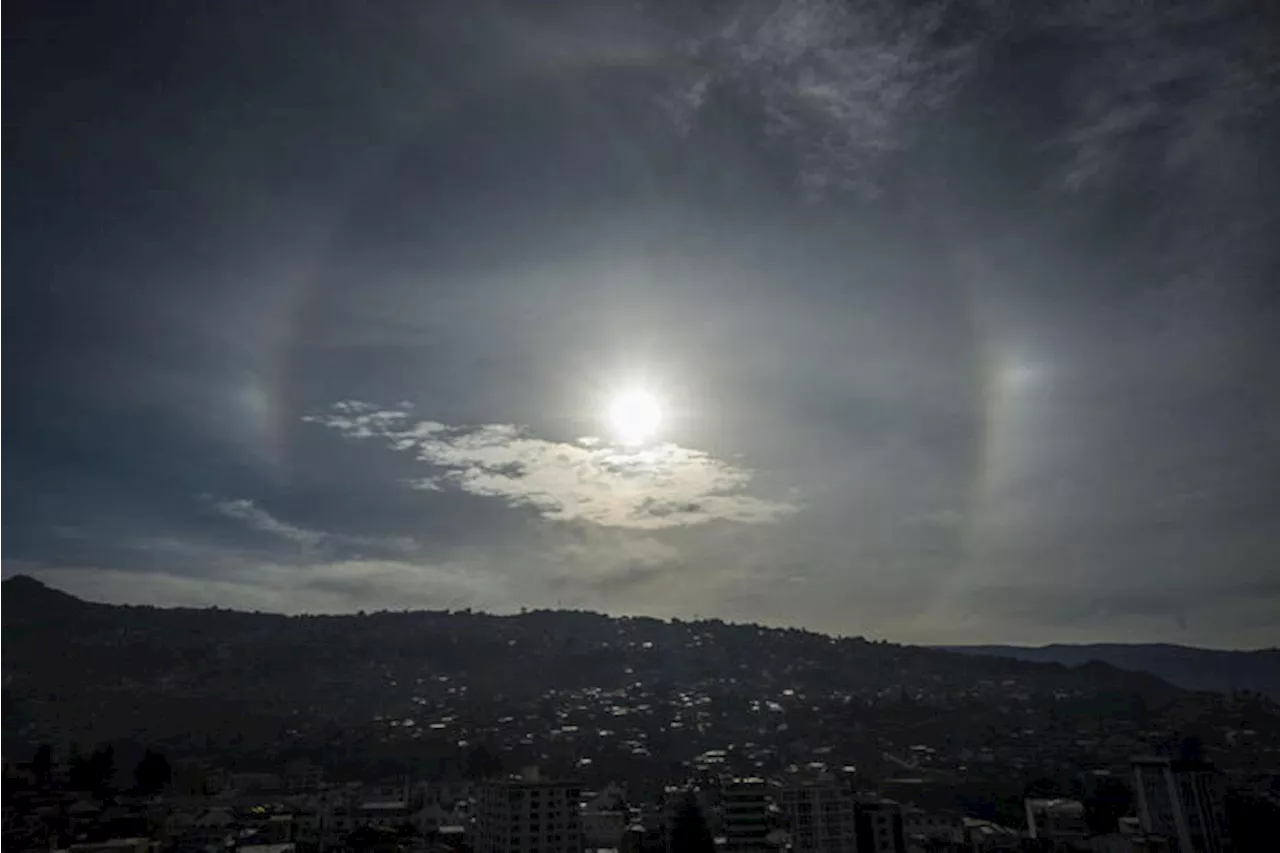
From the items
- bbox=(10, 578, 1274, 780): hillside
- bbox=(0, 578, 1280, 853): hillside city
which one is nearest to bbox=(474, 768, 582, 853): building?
bbox=(0, 578, 1280, 853): hillside city

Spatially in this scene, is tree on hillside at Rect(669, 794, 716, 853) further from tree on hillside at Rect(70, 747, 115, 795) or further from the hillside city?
tree on hillside at Rect(70, 747, 115, 795)

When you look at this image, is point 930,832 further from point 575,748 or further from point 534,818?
point 575,748

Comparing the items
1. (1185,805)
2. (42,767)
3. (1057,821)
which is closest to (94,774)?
(42,767)

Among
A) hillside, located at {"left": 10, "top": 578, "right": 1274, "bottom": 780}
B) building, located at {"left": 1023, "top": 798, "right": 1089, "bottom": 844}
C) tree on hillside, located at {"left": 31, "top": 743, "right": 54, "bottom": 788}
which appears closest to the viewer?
tree on hillside, located at {"left": 31, "top": 743, "right": 54, "bottom": 788}

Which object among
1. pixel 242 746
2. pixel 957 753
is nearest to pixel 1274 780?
pixel 957 753

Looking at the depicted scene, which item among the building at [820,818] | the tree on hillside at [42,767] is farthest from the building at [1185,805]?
the tree on hillside at [42,767]

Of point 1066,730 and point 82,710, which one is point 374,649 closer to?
point 82,710

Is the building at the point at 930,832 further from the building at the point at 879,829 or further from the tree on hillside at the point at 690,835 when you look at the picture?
the tree on hillside at the point at 690,835
